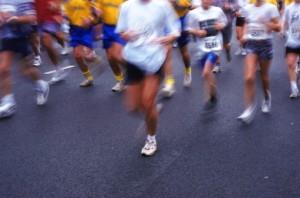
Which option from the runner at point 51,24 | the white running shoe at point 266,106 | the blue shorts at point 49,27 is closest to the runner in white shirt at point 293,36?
the white running shoe at point 266,106

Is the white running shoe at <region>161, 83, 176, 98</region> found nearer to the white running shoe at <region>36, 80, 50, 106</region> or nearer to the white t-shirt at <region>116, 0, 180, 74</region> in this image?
the white running shoe at <region>36, 80, 50, 106</region>

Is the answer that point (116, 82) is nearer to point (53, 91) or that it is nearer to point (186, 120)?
point (53, 91)

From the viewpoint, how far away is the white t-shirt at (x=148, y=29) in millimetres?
4328

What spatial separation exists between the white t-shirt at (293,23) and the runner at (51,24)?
3.41 metres

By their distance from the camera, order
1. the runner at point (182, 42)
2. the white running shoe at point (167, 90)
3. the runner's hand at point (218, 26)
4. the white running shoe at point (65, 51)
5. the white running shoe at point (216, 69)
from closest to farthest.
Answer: the runner's hand at point (218, 26), the white running shoe at point (167, 90), the runner at point (182, 42), the white running shoe at point (216, 69), the white running shoe at point (65, 51)

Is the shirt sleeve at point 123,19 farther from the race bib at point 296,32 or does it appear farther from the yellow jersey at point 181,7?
the race bib at point 296,32

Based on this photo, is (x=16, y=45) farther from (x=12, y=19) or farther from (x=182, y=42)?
(x=182, y=42)

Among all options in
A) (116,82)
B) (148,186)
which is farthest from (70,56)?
(148,186)

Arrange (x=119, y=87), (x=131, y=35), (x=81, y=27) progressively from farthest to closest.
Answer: (x=119, y=87) < (x=81, y=27) < (x=131, y=35)

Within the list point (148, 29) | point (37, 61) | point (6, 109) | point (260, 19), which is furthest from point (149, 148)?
point (37, 61)

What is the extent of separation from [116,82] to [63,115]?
5.06ft

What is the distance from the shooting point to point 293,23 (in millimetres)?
6051

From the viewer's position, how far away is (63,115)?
5945 mm

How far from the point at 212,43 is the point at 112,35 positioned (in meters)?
1.59
